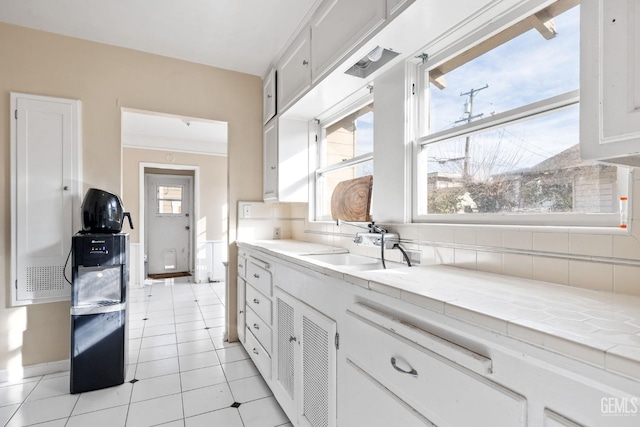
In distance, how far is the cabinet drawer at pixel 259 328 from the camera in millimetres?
2012

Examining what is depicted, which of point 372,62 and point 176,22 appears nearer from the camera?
point 372,62

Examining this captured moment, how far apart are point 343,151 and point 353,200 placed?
1.77 feet

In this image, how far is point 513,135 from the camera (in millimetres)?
1287

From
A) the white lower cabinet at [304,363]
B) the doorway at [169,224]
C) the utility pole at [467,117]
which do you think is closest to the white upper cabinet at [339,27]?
the utility pole at [467,117]

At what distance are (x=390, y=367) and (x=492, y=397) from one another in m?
0.33

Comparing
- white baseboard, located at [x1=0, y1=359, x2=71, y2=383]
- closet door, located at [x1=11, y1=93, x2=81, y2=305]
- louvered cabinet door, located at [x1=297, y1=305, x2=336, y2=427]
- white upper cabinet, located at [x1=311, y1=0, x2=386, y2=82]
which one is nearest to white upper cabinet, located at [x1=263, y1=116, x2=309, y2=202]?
white upper cabinet, located at [x1=311, y1=0, x2=386, y2=82]

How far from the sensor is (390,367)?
37.1 inches

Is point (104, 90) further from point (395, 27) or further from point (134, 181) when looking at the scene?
point (134, 181)

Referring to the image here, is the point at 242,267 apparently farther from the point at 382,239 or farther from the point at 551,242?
the point at 551,242

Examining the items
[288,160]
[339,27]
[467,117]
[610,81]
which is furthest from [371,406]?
[288,160]

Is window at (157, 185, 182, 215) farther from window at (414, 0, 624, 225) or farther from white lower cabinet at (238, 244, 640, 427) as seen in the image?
window at (414, 0, 624, 225)

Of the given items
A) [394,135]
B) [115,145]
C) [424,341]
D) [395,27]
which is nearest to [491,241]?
[424,341]

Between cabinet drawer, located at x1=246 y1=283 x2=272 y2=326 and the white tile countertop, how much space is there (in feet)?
3.10

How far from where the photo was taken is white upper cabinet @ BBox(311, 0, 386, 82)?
1469mm
